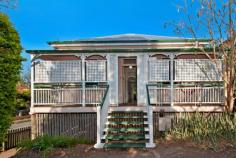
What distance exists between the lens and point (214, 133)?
9.41 m

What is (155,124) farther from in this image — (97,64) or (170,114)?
(97,64)

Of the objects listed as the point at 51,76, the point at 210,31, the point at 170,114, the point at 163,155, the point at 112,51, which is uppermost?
the point at 210,31

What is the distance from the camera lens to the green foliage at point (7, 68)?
33.3 feet

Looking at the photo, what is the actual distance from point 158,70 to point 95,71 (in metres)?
2.80

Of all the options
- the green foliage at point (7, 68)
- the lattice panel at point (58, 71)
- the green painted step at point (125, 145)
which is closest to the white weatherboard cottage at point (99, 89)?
the lattice panel at point (58, 71)

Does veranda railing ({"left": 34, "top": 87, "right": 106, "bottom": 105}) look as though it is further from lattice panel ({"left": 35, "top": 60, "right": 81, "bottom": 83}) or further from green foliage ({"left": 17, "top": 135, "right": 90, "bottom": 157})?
green foliage ({"left": 17, "top": 135, "right": 90, "bottom": 157})

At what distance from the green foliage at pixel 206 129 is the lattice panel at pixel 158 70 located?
1.96 m

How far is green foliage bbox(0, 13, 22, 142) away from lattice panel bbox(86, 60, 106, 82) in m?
2.90

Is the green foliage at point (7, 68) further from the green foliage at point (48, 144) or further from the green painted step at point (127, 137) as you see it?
the green painted step at point (127, 137)

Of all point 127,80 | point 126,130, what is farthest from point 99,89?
point 126,130

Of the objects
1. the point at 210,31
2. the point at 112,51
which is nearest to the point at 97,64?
the point at 112,51

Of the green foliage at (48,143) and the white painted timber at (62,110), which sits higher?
the white painted timber at (62,110)

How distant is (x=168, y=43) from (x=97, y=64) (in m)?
4.44

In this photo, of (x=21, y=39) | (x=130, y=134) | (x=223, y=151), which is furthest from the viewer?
(x=21, y=39)
